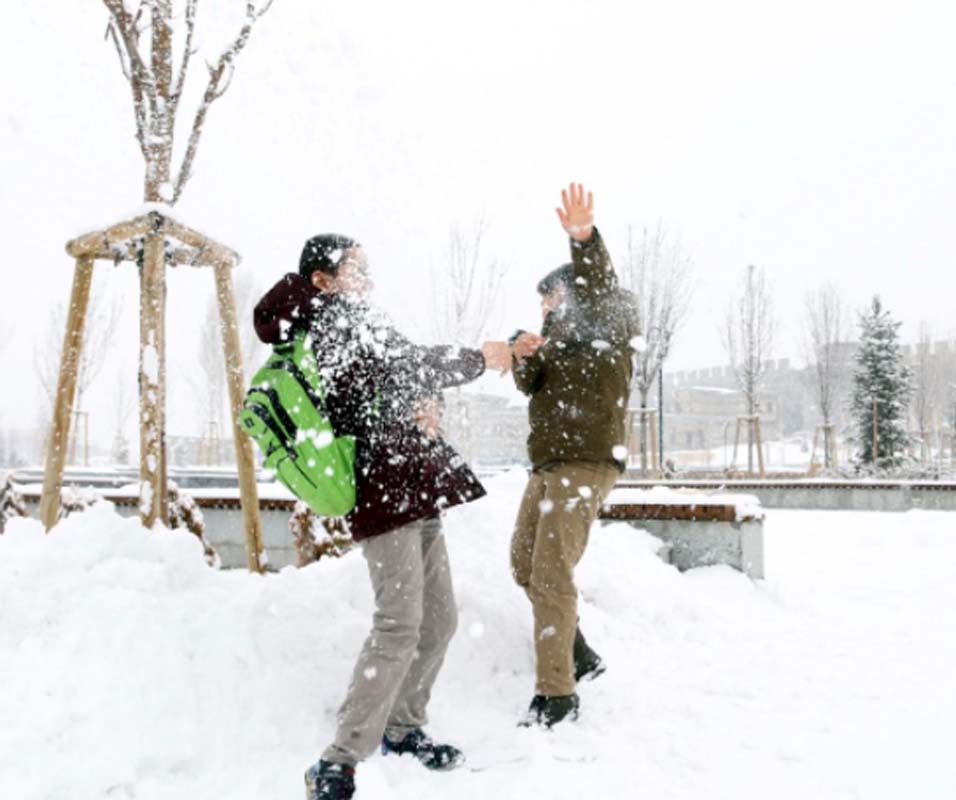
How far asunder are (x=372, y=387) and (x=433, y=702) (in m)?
1.38

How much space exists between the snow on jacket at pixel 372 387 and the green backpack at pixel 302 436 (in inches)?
1.8

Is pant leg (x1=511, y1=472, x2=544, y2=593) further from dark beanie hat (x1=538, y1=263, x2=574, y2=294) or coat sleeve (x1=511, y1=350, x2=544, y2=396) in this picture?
dark beanie hat (x1=538, y1=263, x2=574, y2=294)

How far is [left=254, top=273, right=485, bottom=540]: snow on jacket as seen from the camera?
2.46 metres

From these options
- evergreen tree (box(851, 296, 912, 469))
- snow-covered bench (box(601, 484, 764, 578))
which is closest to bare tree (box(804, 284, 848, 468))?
evergreen tree (box(851, 296, 912, 469))

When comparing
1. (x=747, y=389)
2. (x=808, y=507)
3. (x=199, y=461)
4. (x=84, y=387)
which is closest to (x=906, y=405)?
(x=747, y=389)

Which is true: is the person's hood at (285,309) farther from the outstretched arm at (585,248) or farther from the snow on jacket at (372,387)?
the outstretched arm at (585,248)

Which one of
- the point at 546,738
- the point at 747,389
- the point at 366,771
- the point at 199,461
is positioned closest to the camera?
the point at 366,771

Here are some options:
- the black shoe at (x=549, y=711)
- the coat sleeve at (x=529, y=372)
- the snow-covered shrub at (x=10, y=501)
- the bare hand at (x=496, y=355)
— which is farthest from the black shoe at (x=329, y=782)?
the snow-covered shrub at (x=10, y=501)

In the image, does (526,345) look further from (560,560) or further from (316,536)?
(316,536)

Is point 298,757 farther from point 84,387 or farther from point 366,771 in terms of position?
point 84,387

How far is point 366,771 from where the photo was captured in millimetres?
2324

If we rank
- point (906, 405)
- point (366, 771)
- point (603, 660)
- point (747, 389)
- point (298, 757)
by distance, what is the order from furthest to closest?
point (906, 405)
point (747, 389)
point (603, 660)
point (298, 757)
point (366, 771)

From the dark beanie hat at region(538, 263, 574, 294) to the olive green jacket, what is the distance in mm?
100

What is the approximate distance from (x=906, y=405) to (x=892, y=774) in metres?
22.0
